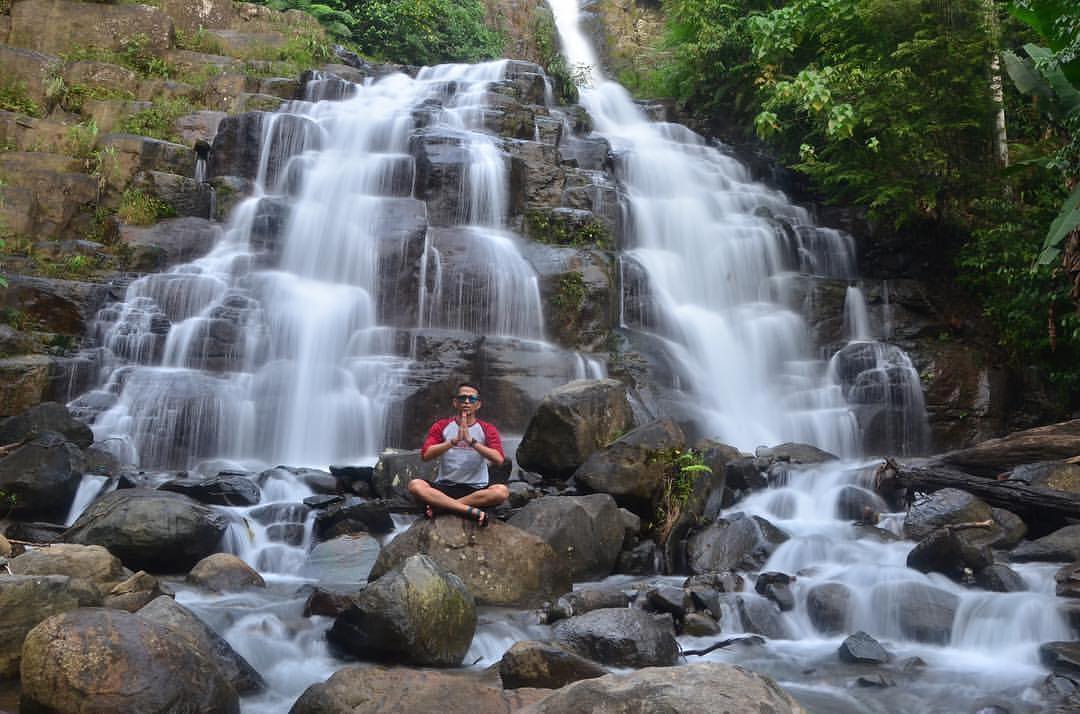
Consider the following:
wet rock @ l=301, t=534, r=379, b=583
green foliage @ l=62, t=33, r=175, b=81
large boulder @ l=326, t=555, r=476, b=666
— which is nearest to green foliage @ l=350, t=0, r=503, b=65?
green foliage @ l=62, t=33, r=175, b=81

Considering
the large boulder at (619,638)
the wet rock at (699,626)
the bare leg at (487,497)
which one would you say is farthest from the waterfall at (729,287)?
the large boulder at (619,638)

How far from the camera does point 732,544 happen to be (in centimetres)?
848

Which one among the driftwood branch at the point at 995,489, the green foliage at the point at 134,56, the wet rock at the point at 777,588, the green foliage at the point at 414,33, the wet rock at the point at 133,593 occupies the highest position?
the green foliage at the point at 414,33

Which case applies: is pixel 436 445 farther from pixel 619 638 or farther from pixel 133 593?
pixel 133 593

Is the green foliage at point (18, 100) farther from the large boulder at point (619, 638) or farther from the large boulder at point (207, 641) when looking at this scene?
the large boulder at point (619, 638)

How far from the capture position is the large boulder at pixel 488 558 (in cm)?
693

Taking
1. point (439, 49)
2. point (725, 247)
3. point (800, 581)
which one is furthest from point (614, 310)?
point (439, 49)

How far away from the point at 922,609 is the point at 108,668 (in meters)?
6.18

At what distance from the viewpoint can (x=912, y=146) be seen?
14.9 metres

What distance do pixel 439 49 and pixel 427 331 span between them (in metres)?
15.7

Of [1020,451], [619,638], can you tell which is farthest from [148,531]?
[1020,451]

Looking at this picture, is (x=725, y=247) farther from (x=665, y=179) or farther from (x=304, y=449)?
(x=304, y=449)

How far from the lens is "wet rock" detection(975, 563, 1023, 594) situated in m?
7.30

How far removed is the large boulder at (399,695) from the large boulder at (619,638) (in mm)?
1024
